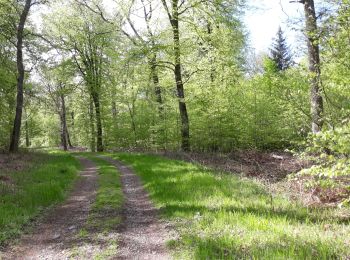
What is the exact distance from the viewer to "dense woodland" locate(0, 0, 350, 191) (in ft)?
34.5

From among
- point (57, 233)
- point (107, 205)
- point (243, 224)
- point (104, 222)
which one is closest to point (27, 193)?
point (107, 205)

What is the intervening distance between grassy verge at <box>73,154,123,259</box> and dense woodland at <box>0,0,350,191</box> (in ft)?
16.5

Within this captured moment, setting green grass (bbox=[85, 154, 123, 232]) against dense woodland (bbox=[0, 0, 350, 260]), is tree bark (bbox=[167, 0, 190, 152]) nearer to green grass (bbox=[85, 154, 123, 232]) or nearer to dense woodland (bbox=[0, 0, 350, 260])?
dense woodland (bbox=[0, 0, 350, 260])

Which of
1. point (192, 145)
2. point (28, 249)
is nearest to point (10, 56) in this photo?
point (192, 145)

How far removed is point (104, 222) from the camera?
7531mm

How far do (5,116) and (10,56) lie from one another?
475cm

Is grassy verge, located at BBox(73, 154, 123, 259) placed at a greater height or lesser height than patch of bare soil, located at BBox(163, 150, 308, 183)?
lesser

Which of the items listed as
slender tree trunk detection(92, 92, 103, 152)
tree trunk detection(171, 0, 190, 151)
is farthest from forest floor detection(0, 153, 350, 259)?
slender tree trunk detection(92, 92, 103, 152)

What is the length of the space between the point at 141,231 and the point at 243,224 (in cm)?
212

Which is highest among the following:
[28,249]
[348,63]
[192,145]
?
[348,63]

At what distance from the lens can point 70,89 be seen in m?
33.1

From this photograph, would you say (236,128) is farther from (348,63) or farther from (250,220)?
(250,220)

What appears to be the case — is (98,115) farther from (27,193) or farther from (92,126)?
(27,193)

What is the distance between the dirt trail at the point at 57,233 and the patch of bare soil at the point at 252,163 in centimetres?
611
